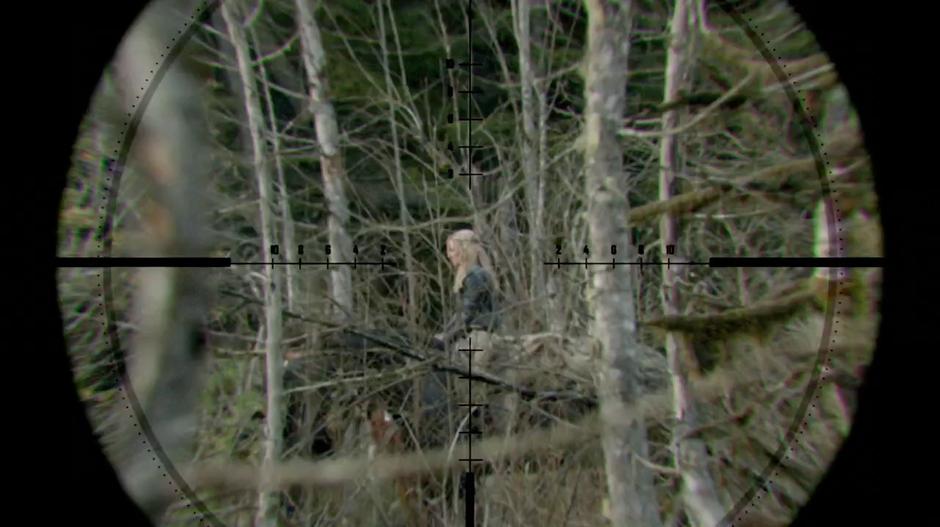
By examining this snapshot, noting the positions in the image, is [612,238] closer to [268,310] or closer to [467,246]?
[467,246]

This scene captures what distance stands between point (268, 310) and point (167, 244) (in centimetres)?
31

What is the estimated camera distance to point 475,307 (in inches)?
89.5

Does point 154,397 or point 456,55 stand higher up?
point 456,55

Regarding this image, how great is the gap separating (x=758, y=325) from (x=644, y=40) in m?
0.79

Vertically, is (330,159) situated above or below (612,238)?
above

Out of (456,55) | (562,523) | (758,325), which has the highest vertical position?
(456,55)

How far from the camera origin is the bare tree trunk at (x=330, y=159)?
2.22 m

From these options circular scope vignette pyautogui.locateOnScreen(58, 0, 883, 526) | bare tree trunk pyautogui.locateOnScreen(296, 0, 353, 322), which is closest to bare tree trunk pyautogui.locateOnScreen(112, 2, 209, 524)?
circular scope vignette pyautogui.locateOnScreen(58, 0, 883, 526)

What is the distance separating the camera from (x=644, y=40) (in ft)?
7.46

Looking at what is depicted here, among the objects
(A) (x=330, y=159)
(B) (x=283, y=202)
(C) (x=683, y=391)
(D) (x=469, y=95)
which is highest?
(D) (x=469, y=95)

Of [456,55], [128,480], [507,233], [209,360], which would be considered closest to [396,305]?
[507,233]

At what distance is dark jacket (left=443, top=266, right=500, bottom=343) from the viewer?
2262mm

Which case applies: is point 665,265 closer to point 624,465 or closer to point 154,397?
point 624,465

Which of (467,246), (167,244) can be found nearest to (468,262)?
(467,246)
